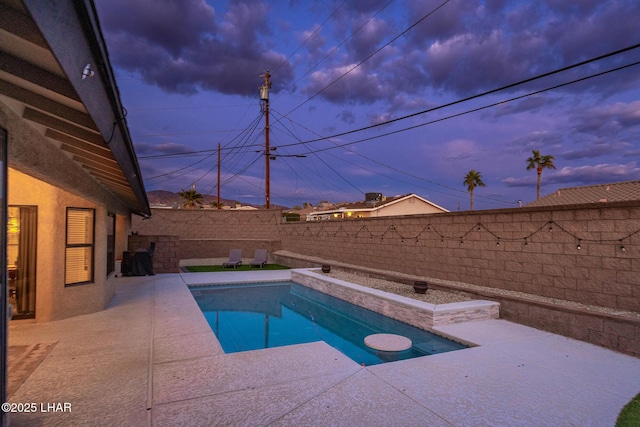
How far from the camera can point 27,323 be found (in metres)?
7.26

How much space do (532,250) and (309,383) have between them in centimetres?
642

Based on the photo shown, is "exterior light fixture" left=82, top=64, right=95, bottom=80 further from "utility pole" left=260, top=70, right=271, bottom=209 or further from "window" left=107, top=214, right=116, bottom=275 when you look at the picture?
"utility pole" left=260, top=70, right=271, bottom=209

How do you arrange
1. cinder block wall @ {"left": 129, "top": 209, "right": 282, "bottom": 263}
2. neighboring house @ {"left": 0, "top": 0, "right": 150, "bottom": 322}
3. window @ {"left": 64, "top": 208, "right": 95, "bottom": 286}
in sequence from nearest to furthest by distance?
1. neighboring house @ {"left": 0, "top": 0, "right": 150, "bottom": 322}
2. window @ {"left": 64, "top": 208, "right": 95, "bottom": 286}
3. cinder block wall @ {"left": 129, "top": 209, "right": 282, "bottom": 263}

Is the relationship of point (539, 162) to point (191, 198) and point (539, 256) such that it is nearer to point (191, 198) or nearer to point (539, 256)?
point (539, 256)

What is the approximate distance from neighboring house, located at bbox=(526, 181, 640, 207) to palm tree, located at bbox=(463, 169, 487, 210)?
3031cm

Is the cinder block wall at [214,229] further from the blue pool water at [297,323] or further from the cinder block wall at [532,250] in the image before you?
the cinder block wall at [532,250]

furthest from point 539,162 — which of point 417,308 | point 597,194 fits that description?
point 417,308

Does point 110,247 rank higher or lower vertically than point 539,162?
lower

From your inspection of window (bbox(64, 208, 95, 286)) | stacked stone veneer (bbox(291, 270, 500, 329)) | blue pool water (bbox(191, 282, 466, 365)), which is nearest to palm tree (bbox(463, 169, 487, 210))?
blue pool water (bbox(191, 282, 466, 365))

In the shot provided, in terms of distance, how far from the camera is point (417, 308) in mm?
8172

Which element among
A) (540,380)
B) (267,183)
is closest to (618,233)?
(540,380)

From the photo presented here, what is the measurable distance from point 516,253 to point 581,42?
6.18m

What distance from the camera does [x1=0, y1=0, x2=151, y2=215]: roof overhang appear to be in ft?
5.59

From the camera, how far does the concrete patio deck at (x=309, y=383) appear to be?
3.80m
